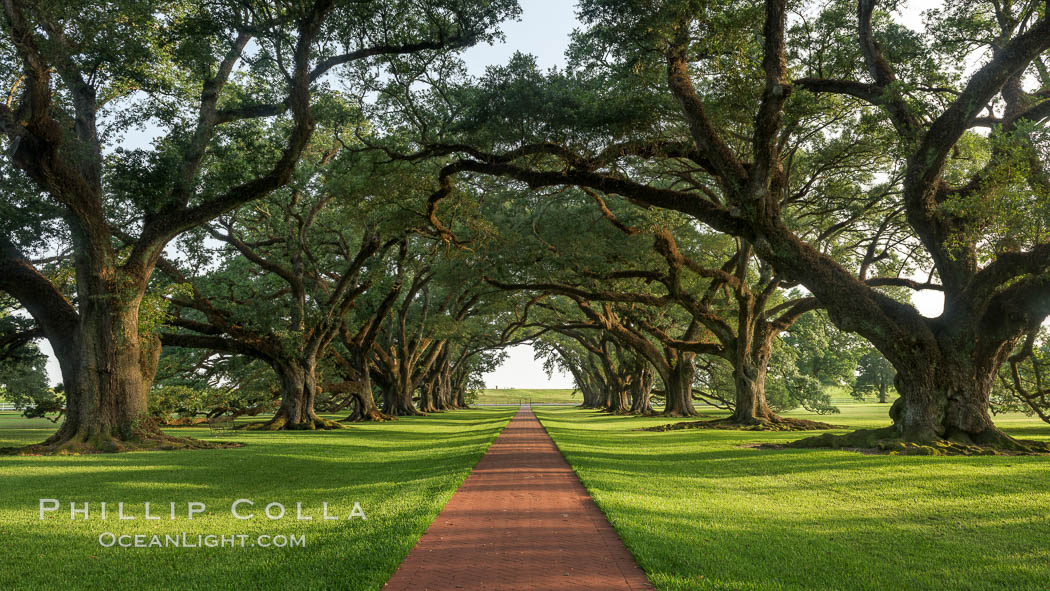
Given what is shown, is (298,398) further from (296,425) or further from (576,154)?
(576,154)

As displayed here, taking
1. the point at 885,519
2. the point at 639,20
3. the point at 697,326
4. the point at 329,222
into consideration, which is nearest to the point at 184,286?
the point at 329,222

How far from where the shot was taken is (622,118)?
44.2 ft

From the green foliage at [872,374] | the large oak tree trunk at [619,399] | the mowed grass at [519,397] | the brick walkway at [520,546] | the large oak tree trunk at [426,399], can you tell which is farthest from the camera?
the mowed grass at [519,397]

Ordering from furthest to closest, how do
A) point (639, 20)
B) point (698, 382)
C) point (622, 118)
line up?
point (698, 382) < point (622, 118) < point (639, 20)

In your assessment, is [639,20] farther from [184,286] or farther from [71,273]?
[71,273]

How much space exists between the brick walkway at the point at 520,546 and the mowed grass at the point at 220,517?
262 millimetres

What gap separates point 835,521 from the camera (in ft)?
20.6

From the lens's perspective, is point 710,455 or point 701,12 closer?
point 701,12

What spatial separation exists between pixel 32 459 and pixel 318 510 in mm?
9369

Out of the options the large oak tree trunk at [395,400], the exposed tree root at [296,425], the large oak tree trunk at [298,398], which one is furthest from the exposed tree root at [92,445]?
the large oak tree trunk at [395,400]

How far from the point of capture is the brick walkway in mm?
4230

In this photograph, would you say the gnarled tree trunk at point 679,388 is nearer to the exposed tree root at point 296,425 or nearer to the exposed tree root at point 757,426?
the exposed tree root at point 757,426

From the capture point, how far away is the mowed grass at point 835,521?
4.41 metres

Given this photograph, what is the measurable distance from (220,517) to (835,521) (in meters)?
6.61
